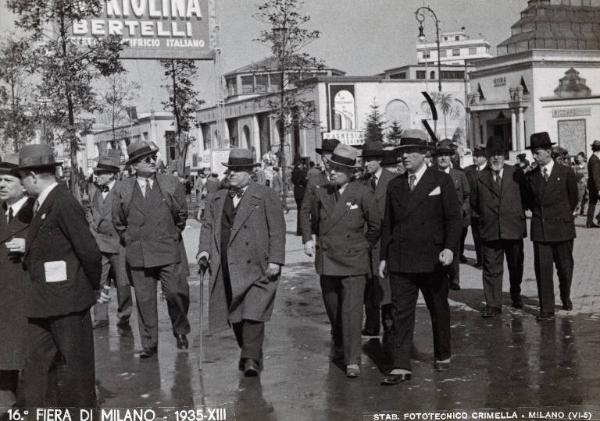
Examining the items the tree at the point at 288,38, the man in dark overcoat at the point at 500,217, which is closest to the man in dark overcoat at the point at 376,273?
the man in dark overcoat at the point at 500,217

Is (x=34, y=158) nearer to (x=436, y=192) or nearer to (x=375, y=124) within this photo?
(x=436, y=192)

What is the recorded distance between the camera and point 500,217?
30.8 ft

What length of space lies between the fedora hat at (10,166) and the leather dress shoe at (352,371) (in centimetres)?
299

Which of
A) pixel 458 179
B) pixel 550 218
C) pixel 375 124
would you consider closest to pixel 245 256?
pixel 550 218

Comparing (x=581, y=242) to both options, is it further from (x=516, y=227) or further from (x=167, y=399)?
(x=167, y=399)

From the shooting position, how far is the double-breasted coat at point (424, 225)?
6637mm

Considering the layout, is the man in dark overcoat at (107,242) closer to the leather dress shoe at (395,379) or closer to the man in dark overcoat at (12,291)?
the man in dark overcoat at (12,291)

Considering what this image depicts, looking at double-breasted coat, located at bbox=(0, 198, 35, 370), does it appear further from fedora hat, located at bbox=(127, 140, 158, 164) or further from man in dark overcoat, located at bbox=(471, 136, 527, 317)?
Answer: man in dark overcoat, located at bbox=(471, 136, 527, 317)

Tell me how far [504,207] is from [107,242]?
4535 millimetres

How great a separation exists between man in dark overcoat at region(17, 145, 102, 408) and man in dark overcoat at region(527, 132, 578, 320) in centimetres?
525

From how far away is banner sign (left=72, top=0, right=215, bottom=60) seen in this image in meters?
16.8

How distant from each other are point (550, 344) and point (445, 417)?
294 centimetres

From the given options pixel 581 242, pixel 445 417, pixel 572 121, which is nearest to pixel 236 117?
pixel 572 121

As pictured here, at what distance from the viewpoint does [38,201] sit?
524 cm
